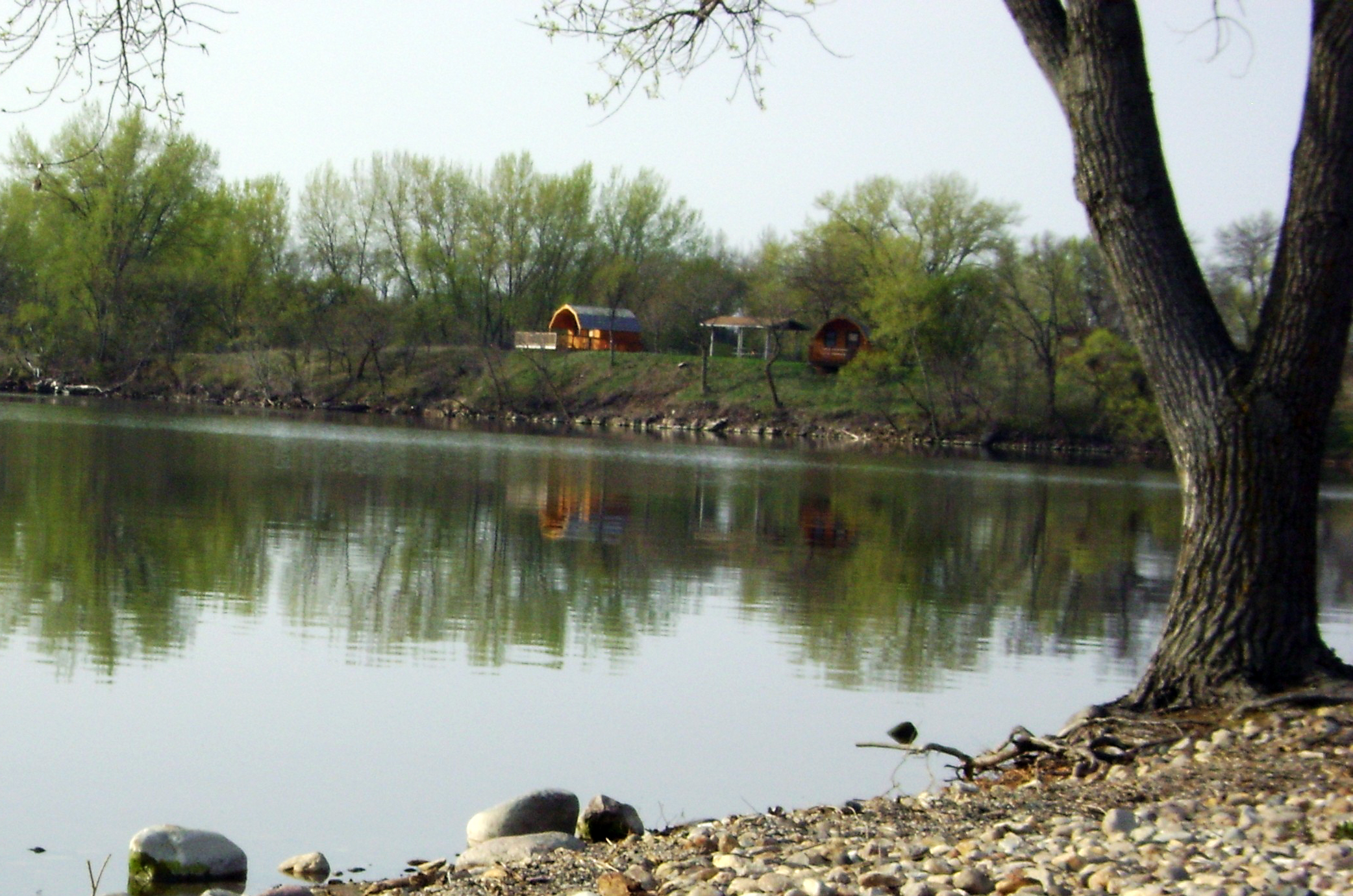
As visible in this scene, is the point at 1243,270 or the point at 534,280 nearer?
the point at 1243,270

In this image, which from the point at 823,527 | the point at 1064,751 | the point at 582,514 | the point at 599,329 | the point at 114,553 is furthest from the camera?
the point at 599,329

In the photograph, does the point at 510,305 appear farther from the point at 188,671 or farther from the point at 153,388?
the point at 188,671

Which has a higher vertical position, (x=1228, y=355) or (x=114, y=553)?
(x=1228, y=355)

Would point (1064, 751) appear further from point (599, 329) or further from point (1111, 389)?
point (599, 329)

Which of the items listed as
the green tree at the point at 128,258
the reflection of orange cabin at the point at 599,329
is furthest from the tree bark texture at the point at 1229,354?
the reflection of orange cabin at the point at 599,329

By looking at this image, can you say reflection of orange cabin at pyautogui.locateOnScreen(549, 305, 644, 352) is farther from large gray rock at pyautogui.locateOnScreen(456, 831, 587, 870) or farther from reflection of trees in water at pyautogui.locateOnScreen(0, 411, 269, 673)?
large gray rock at pyautogui.locateOnScreen(456, 831, 587, 870)

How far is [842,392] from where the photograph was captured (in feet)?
252

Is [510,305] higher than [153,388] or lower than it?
higher

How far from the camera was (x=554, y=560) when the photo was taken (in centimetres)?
2023

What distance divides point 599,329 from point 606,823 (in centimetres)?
8203

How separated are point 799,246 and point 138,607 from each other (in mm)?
71554

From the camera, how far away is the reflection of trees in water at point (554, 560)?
14469 mm

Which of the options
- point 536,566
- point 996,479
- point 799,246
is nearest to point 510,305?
point 799,246

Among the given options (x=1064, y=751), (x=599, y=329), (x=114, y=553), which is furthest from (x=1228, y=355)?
(x=599, y=329)
